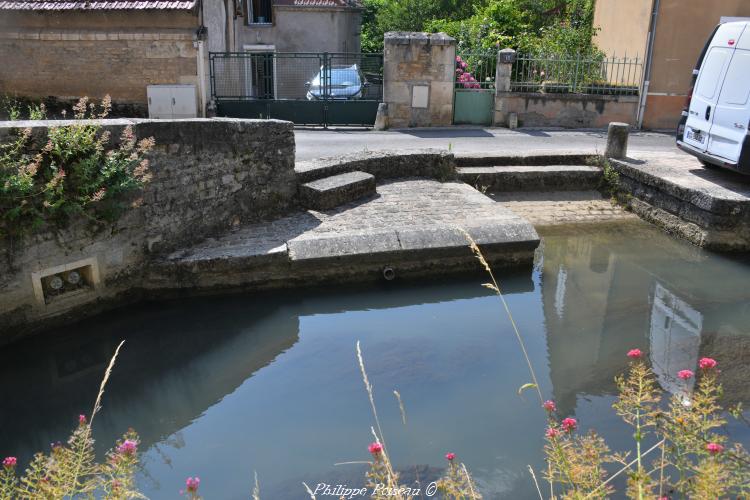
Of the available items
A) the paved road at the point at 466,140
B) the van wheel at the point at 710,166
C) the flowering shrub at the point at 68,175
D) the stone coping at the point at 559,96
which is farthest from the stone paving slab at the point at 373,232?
the stone coping at the point at 559,96

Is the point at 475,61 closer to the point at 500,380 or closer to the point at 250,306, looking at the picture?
the point at 250,306

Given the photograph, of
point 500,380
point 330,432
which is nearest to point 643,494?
point 330,432

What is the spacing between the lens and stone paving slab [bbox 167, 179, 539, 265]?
289 inches

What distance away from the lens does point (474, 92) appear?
1620cm

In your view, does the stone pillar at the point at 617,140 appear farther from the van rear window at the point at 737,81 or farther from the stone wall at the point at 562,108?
the stone wall at the point at 562,108

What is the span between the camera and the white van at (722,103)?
891 centimetres

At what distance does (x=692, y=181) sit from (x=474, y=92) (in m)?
7.55

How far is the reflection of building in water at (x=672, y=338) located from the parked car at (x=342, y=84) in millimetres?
10700

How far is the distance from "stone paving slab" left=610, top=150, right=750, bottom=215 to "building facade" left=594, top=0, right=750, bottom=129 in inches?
196

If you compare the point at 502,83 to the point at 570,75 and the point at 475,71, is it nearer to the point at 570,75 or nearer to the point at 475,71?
the point at 475,71

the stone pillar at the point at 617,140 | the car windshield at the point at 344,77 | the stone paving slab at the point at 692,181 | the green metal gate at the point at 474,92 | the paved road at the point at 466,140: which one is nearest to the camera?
the stone paving slab at the point at 692,181

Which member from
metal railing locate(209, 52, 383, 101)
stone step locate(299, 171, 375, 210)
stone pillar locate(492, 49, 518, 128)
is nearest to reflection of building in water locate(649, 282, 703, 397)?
stone step locate(299, 171, 375, 210)

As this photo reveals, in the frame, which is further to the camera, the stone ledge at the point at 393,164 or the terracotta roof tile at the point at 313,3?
the terracotta roof tile at the point at 313,3

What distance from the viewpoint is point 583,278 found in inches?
320
